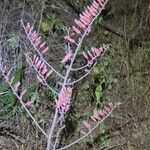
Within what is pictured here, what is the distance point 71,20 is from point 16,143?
4.16ft

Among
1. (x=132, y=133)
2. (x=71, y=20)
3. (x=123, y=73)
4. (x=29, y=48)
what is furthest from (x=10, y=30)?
(x=132, y=133)

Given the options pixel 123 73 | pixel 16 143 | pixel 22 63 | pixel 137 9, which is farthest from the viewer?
pixel 137 9

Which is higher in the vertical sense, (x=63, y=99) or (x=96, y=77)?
(x=63, y=99)

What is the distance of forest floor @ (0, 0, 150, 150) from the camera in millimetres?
3246

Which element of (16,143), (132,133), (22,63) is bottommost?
(132,133)

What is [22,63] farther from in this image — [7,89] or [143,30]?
[143,30]

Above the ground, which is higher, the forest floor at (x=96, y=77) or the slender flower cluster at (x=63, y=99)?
the slender flower cluster at (x=63, y=99)

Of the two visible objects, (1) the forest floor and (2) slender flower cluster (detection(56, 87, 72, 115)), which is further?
(1) the forest floor

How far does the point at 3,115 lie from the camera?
322 centimetres

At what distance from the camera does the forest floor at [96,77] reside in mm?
3246

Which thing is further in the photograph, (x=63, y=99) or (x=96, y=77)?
(x=96, y=77)

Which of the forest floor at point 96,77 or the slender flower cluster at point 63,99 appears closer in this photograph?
the slender flower cluster at point 63,99

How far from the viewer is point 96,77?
12.1 ft

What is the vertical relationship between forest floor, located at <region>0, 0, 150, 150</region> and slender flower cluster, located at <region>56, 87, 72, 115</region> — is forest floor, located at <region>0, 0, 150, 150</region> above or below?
below
